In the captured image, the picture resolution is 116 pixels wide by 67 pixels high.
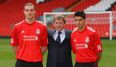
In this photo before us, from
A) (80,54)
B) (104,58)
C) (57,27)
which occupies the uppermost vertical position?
(57,27)

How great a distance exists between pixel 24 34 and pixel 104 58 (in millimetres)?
6236

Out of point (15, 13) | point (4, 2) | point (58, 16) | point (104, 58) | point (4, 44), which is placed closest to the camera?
point (58, 16)

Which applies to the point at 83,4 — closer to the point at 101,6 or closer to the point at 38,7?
the point at 101,6

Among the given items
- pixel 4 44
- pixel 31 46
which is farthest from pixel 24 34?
pixel 4 44

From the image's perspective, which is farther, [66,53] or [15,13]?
[15,13]

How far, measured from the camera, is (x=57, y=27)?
6293 millimetres

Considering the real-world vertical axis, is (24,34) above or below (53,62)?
above

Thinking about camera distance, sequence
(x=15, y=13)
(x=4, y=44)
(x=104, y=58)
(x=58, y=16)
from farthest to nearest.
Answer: (x=15, y=13), (x=4, y=44), (x=104, y=58), (x=58, y=16)

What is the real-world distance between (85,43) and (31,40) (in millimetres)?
873

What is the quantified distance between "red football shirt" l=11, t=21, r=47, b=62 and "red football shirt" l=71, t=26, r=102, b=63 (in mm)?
505

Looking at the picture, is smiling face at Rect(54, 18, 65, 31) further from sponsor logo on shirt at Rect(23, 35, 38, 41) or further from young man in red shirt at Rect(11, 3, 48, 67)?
sponsor logo on shirt at Rect(23, 35, 38, 41)

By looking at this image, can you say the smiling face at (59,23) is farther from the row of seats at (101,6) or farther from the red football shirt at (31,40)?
the row of seats at (101,6)

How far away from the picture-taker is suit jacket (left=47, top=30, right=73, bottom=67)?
646 cm

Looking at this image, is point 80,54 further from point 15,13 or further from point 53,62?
point 15,13
